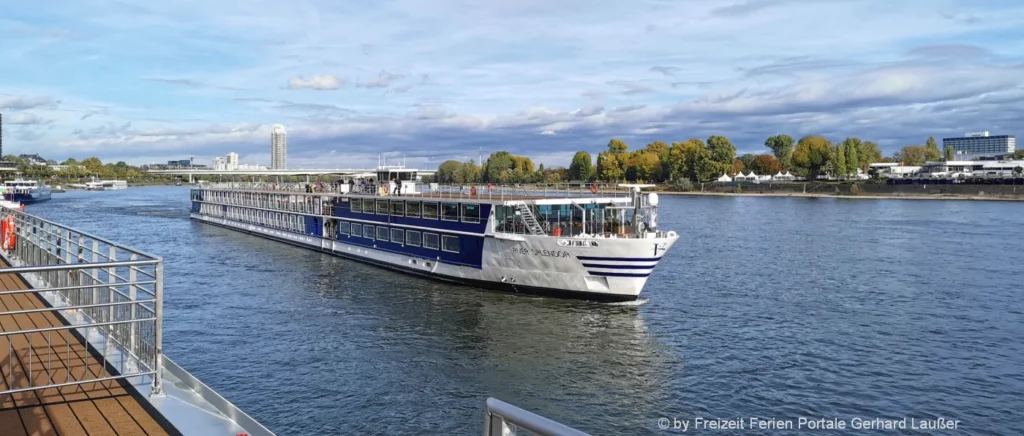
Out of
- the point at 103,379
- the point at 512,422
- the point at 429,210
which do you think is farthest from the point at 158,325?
the point at 429,210

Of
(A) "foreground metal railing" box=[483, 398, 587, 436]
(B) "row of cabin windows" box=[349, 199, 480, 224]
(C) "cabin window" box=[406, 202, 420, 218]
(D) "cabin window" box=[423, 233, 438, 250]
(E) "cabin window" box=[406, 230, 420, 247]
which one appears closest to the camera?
(A) "foreground metal railing" box=[483, 398, 587, 436]

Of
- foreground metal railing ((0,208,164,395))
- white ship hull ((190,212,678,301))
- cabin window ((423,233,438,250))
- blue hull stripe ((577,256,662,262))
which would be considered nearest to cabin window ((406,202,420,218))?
cabin window ((423,233,438,250))

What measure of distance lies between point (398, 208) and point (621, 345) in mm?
22507

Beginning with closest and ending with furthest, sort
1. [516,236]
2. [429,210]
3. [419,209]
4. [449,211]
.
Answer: [516,236] → [449,211] → [429,210] → [419,209]

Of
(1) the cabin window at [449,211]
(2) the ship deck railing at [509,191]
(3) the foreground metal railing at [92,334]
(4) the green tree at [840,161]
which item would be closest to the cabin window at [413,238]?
(2) the ship deck railing at [509,191]

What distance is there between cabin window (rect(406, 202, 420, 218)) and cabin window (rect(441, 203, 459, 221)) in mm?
3030

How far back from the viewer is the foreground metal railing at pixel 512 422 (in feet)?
12.8

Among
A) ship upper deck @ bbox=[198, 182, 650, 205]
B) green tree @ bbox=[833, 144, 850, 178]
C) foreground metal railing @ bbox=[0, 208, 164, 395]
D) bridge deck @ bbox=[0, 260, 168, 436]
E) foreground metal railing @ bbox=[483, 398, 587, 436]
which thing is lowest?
bridge deck @ bbox=[0, 260, 168, 436]

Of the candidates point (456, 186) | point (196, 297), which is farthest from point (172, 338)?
point (456, 186)

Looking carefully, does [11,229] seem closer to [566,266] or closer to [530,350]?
[530,350]

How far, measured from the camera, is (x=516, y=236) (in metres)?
38.1

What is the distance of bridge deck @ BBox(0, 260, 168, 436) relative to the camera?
8.59 m

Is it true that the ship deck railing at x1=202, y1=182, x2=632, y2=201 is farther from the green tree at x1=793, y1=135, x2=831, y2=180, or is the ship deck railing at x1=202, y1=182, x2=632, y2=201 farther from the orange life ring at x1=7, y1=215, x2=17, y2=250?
the green tree at x1=793, y1=135, x2=831, y2=180

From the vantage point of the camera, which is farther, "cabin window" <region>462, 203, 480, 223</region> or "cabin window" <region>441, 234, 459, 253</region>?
"cabin window" <region>441, 234, 459, 253</region>
